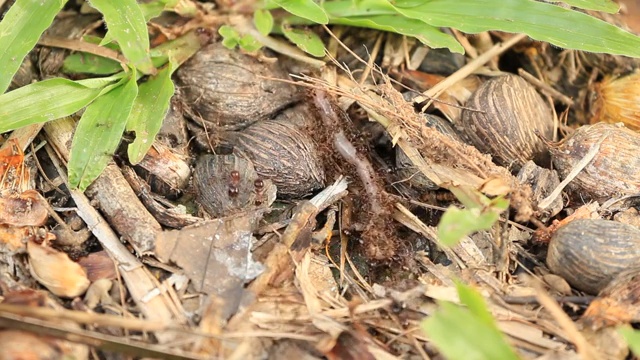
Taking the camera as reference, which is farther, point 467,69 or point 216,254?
point 467,69

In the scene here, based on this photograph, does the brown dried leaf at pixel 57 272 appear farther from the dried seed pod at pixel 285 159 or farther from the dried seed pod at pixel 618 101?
the dried seed pod at pixel 618 101

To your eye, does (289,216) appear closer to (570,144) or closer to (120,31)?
(120,31)

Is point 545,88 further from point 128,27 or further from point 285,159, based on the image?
point 128,27

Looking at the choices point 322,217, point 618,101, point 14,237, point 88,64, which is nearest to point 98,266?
point 14,237

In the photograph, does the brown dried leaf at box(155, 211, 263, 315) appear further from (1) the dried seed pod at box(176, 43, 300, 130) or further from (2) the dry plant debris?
(1) the dried seed pod at box(176, 43, 300, 130)

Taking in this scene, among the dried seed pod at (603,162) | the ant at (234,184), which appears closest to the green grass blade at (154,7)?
the ant at (234,184)
